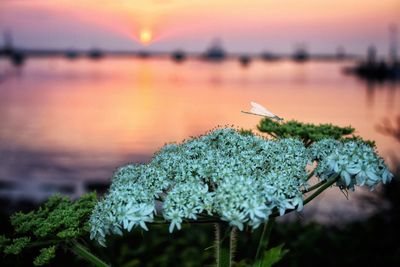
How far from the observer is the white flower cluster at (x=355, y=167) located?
3.54 meters

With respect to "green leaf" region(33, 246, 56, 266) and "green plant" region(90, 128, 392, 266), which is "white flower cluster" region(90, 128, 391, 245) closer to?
"green plant" region(90, 128, 392, 266)

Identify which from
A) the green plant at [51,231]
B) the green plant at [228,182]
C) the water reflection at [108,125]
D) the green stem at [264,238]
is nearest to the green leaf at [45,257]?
the green plant at [51,231]

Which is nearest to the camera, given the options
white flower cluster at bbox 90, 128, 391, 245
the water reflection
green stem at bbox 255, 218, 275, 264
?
white flower cluster at bbox 90, 128, 391, 245

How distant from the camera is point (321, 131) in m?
5.33

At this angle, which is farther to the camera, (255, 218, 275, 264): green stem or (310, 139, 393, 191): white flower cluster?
(255, 218, 275, 264): green stem

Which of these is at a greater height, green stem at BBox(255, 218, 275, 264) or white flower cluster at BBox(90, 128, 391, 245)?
white flower cluster at BBox(90, 128, 391, 245)

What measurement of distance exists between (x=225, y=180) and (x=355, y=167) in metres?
0.90

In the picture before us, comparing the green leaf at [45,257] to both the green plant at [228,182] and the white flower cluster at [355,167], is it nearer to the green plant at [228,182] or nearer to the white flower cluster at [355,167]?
the green plant at [228,182]

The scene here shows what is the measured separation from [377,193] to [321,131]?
4342 millimetres

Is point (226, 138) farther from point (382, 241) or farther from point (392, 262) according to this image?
point (382, 241)

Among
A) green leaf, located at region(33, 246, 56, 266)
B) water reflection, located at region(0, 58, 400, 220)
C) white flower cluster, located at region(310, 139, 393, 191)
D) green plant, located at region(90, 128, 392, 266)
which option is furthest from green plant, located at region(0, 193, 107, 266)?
water reflection, located at region(0, 58, 400, 220)

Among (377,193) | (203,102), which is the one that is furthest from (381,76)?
(377,193)

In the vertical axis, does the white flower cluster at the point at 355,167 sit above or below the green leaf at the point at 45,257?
above

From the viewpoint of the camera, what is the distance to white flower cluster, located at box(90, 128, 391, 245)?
10.4ft
